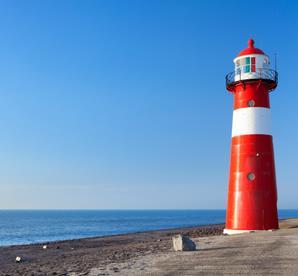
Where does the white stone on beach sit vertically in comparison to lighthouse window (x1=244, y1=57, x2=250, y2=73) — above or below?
below

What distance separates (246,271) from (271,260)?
1.53m

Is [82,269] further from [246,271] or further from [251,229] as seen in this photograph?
[251,229]

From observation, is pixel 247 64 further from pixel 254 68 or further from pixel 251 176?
pixel 251 176

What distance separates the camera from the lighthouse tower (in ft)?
72.9

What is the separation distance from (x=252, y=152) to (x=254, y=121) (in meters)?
1.53

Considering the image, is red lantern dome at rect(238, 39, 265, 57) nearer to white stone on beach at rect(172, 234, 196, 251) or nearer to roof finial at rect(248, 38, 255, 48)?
roof finial at rect(248, 38, 255, 48)

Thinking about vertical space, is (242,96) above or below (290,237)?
above

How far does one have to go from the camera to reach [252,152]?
2250cm

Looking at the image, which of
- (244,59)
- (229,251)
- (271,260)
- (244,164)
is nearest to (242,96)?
(244,59)

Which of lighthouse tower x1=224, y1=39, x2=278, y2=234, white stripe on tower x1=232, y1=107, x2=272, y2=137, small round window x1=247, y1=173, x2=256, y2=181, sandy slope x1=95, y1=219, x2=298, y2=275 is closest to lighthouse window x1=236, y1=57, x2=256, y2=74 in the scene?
lighthouse tower x1=224, y1=39, x2=278, y2=234

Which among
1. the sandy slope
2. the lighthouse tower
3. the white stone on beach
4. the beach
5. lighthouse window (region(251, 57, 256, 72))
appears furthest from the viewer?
lighthouse window (region(251, 57, 256, 72))

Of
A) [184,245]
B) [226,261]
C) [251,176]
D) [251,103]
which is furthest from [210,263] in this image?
[251,103]

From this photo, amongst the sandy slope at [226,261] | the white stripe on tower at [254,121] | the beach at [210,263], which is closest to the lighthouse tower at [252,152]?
the white stripe on tower at [254,121]

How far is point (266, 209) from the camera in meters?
22.2
